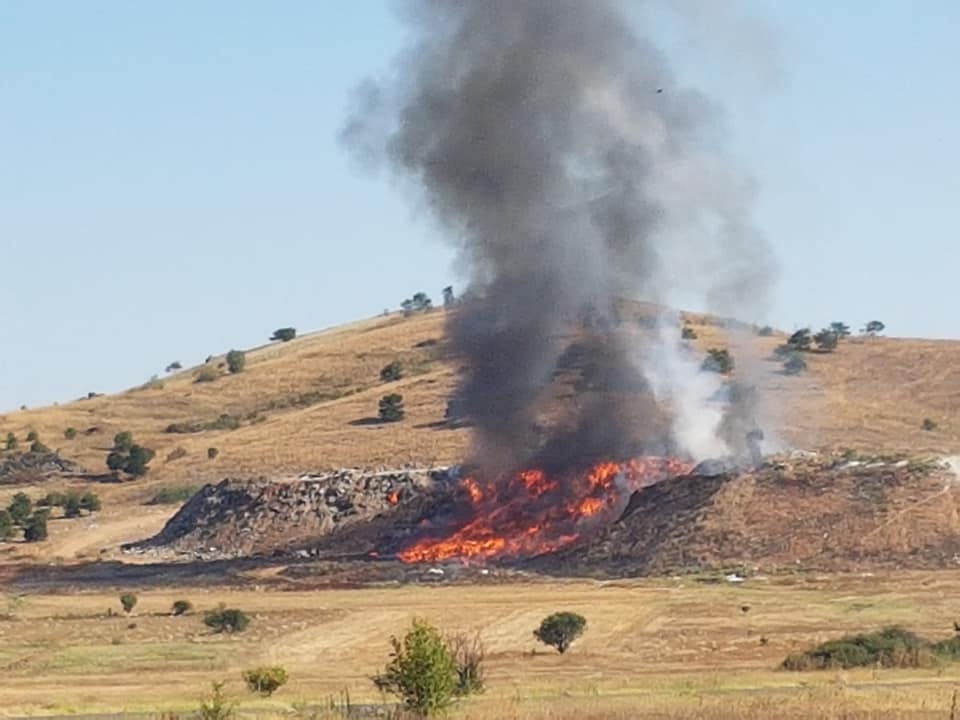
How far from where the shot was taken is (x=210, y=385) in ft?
553

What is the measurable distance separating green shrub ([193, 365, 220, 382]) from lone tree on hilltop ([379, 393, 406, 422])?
42.6 m

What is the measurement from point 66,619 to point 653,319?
1850 inches

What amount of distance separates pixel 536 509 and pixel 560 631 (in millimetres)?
36195

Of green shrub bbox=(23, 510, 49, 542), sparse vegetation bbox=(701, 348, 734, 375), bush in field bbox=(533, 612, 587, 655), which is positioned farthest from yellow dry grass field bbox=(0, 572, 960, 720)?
sparse vegetation bbox=(701, 348, 734, 375)

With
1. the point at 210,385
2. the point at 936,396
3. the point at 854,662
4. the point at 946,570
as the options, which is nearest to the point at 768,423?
the point at 936,396

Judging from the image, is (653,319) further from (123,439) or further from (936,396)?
(123,439)

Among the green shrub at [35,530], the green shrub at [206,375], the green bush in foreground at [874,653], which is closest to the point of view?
the green bush in foreground at [874,653]

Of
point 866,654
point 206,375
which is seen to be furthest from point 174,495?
point 866,654

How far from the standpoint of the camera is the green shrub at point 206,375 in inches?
6821

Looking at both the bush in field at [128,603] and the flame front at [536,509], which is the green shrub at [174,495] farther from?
the bush in field at [128,603]

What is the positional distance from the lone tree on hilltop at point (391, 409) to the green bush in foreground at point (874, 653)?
84.0 metres

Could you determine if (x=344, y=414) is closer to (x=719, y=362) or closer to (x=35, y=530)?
(x=719, y=362)

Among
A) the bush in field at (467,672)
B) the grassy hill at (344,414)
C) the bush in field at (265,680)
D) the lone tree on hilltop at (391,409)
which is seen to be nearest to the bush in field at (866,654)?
the bush in field at (467,672)

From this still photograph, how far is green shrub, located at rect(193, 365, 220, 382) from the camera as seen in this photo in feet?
568
